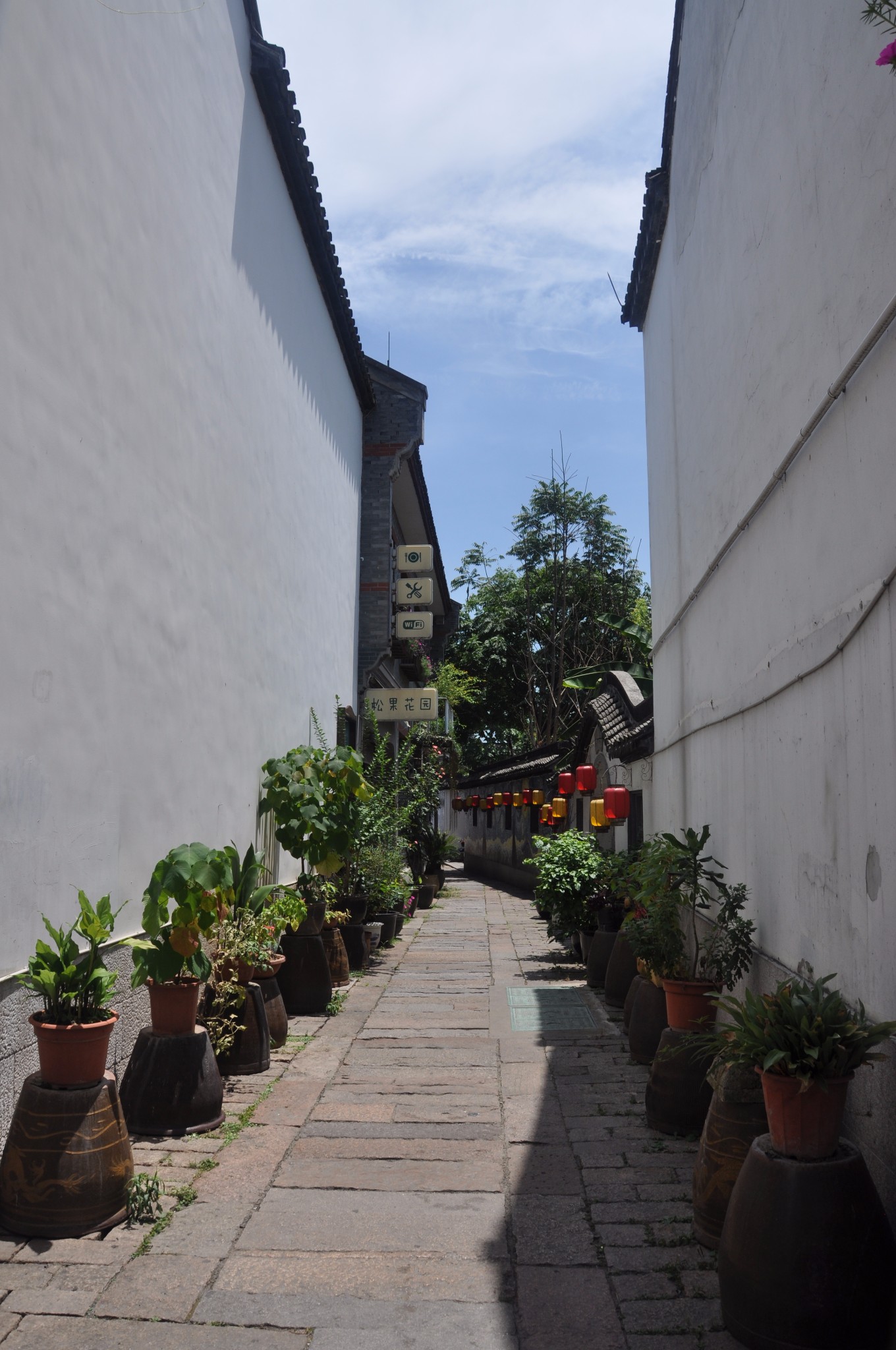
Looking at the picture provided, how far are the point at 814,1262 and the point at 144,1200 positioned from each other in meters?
2.60

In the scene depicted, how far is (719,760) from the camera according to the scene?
6.48 meters

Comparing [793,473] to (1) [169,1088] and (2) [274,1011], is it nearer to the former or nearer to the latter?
(1) [169,1088]

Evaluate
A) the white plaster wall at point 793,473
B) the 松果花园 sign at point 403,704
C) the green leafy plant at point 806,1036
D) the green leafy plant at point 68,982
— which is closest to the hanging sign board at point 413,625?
the 松果花园 sign at point 403,704

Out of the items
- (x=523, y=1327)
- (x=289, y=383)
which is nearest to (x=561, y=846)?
(x=289, y=383)

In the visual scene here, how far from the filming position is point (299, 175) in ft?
32.6

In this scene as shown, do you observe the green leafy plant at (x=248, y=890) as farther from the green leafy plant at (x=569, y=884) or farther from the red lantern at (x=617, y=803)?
the red lantern at (x=617, y=803)

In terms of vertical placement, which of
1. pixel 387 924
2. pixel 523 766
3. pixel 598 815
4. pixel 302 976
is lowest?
pixel 387 924

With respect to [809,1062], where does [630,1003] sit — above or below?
below

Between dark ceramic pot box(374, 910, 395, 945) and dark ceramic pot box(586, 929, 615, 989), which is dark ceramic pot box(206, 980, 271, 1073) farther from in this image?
dark ceramic pot box(374, 910, 395, 945)

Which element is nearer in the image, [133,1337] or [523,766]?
[133,1337]

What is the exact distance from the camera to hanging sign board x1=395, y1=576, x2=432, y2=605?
14.9 meters

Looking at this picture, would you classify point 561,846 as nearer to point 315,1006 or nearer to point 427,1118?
point 315,1006

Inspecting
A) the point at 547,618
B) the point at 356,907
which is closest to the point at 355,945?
the point at 356,907

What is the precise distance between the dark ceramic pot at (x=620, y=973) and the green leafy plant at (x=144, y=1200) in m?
4.96
